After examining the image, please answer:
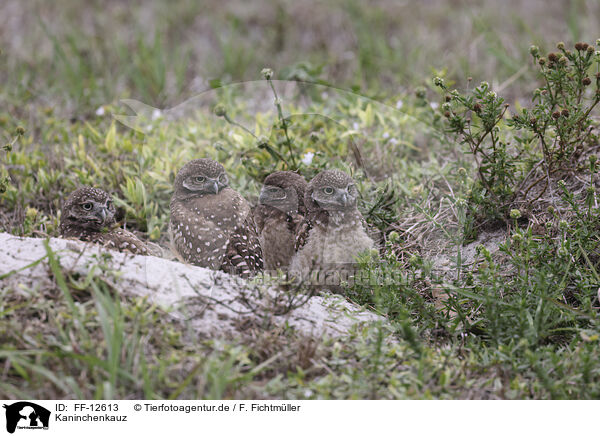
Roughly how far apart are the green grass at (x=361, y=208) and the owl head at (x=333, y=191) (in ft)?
1.13

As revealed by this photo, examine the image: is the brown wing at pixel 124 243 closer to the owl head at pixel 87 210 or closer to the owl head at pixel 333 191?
the owl head at pixel 87 210

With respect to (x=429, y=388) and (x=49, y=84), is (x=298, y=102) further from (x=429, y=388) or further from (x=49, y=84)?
(x=429, y=388)

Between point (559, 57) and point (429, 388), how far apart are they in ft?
6.97

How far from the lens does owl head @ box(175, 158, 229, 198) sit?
12.7 feet

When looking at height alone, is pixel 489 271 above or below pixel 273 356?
above

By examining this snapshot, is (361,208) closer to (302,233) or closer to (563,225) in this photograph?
(302,233)

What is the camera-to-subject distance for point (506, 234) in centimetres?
404

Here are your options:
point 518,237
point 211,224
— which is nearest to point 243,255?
point 211,224

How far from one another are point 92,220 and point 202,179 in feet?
2.71

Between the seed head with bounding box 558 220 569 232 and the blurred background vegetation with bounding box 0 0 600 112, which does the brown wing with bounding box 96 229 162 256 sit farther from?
the blurred background vegetation with bounding box 0 0 600 112

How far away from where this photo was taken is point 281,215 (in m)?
4.07
